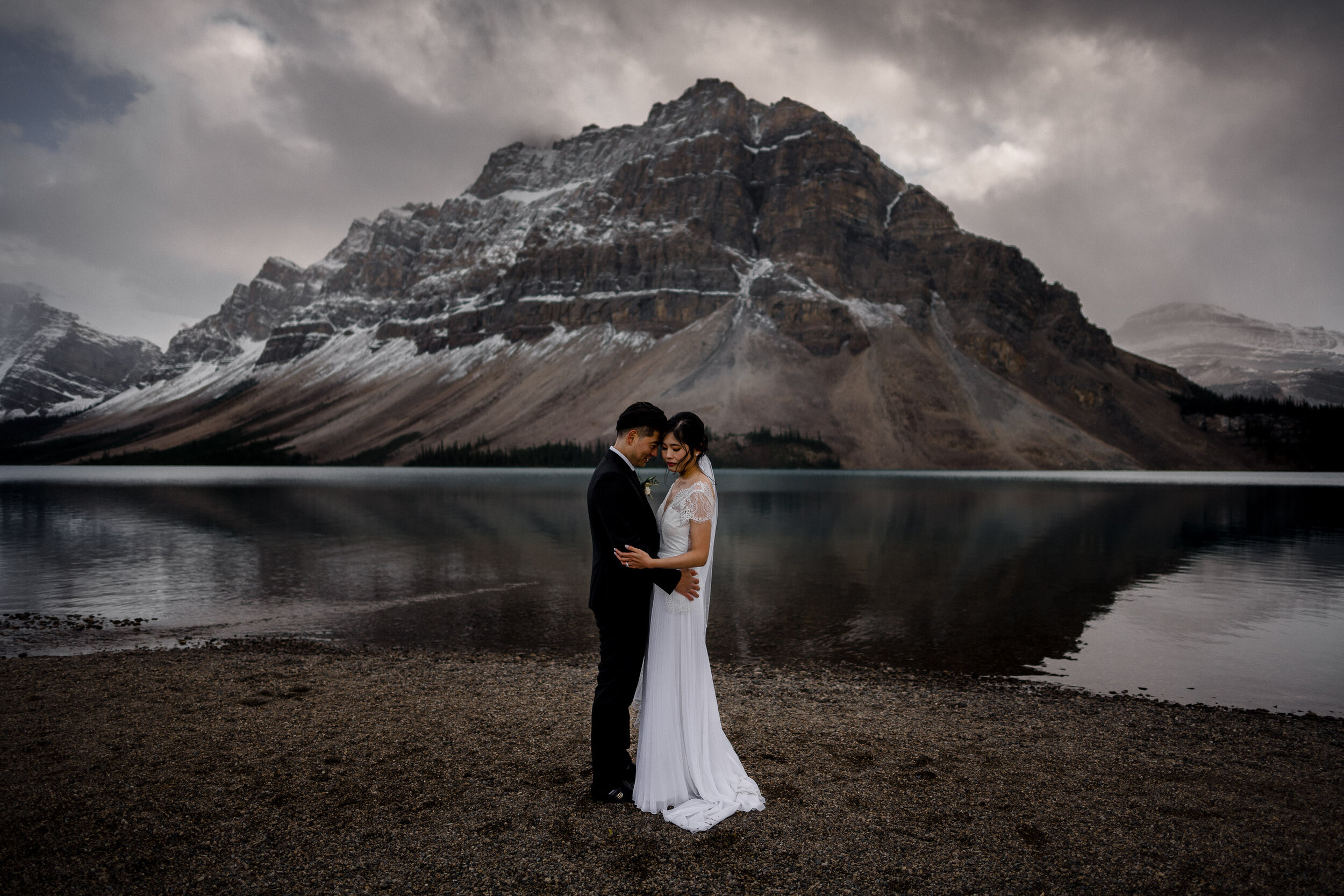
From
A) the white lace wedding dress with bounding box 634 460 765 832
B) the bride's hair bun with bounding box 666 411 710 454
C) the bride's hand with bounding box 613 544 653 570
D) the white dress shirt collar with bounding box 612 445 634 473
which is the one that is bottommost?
the white lace wedding dress with bounding box 634 460 765 832

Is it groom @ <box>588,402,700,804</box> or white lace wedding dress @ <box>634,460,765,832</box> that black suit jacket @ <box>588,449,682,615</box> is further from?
white lace wedding dress @ <box>634,460,765,832</box>

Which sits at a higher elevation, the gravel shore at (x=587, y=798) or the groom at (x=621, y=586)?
the groom at (x=621, y=586)

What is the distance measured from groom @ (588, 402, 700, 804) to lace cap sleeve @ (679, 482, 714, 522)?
0.37 m

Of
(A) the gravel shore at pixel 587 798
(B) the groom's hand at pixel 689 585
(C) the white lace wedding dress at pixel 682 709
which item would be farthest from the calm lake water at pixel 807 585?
(B) the groom's hand at pixel 689 585

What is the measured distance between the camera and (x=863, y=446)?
646ft

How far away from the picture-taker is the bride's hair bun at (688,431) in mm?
7035

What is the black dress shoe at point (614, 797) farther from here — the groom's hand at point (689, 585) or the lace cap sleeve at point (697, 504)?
the lace cap sleeve at point (697, 504)

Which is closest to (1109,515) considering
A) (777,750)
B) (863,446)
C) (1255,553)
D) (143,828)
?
(1255,553)

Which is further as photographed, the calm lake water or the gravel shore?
the calm lake water

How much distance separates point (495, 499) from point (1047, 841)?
74.5m

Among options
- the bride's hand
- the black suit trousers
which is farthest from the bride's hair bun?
the black suit trousers

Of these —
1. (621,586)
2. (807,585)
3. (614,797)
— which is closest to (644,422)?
(621,586)

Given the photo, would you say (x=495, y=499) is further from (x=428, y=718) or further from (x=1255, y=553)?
(x=428, y=718)

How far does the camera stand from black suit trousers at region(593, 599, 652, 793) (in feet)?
23.8
